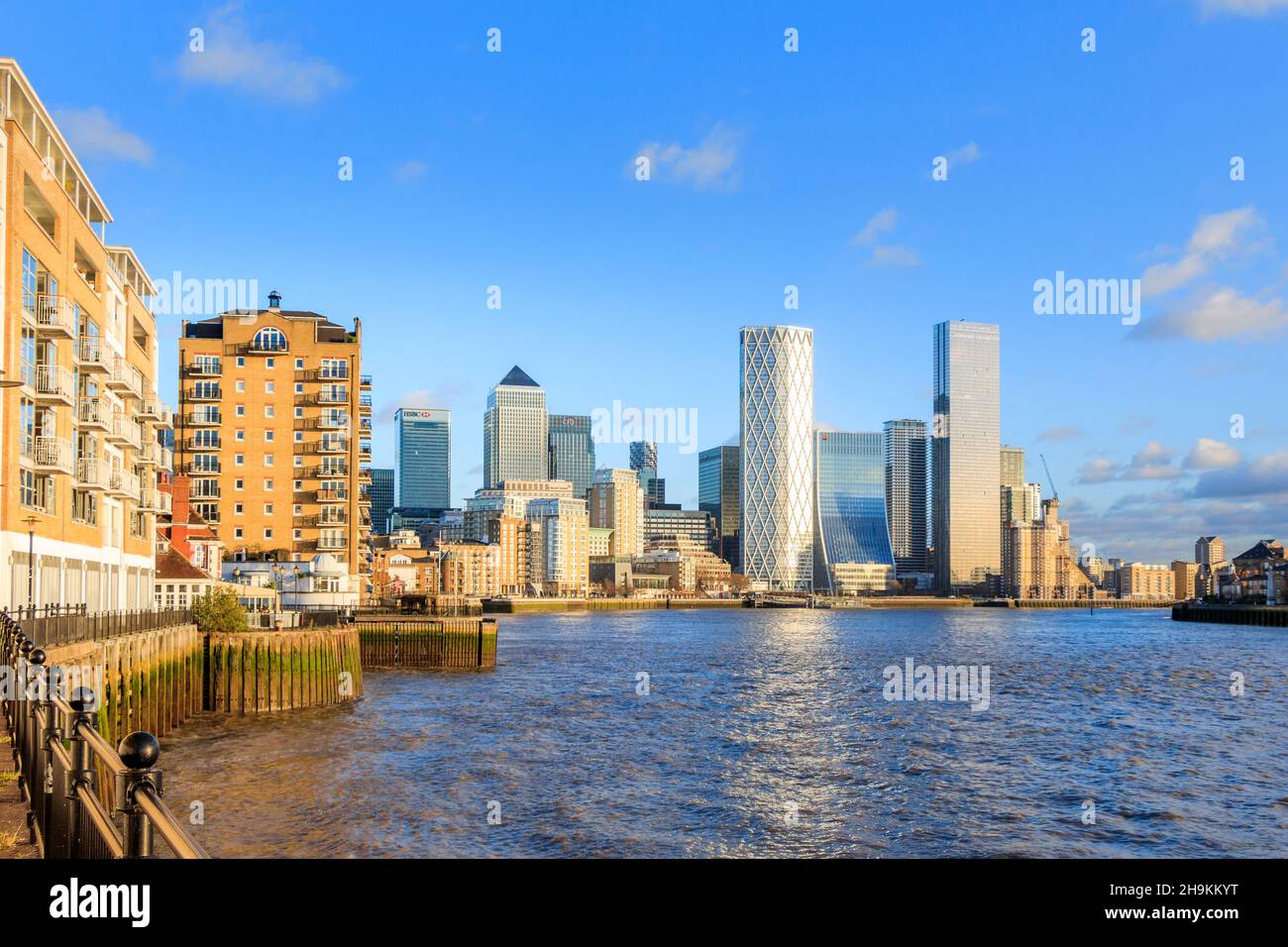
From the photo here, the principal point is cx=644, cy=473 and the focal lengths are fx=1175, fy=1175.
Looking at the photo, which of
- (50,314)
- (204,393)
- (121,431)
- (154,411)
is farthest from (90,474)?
(204,393)

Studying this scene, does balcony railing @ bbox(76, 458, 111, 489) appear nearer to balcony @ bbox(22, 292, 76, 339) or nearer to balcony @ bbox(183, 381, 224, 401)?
balcony @ bbox(22, 292, 76, 339)

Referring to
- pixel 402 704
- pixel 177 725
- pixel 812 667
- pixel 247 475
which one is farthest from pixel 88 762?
pixel 247 475

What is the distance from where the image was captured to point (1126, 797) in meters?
35.2

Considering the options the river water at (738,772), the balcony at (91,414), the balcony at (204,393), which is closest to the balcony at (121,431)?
the balcony at (91,414)

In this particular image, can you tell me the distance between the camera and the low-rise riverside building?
45.1 metres

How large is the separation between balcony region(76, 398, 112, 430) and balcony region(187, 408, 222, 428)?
54.1 metres

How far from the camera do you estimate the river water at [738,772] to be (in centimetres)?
2898

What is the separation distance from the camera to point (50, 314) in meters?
49.6

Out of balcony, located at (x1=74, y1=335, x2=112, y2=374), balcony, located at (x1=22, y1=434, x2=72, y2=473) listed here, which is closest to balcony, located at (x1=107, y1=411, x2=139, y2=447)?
balcony, located at (x1=74, y1=335, x2=112, y2=374)

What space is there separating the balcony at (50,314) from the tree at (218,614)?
50.5 feet

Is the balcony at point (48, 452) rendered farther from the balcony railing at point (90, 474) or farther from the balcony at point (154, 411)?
the balcony at point (154, 411)
